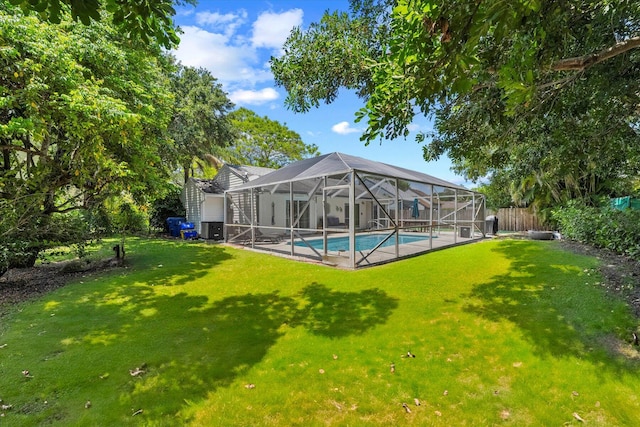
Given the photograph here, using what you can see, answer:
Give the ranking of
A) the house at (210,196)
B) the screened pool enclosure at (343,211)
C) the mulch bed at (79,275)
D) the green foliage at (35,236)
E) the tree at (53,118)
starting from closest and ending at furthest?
1. the mulch bed at (79,275)
2. the tree at (53,118)
3. the green foliage at (35,236)
4. the screened pool enclosure at (343,211)
5. the house at (210,196)

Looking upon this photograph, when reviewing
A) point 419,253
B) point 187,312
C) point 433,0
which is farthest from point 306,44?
point 419,253

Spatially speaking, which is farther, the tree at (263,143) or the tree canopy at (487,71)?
the tree at (263,143)

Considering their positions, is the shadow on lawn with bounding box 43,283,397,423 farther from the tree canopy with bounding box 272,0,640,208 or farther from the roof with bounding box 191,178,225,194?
the roof with bounding box 191,178,225,194

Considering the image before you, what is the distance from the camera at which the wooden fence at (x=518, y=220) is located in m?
18.3

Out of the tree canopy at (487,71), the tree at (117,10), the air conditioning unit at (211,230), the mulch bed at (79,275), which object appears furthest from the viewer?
the air conditioning unit at (211,230)

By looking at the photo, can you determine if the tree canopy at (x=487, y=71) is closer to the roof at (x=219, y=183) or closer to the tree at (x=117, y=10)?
the tree at (x=117, y=10)

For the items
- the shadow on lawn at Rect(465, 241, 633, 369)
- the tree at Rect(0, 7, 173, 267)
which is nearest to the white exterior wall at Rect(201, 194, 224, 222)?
the tree at Rect(0, 7, 173, 267)

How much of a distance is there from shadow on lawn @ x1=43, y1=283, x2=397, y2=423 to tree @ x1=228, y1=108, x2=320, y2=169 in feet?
72.3

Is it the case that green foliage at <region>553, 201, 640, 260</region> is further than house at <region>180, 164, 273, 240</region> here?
No

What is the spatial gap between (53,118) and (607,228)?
13.5m

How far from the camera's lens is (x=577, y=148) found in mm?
6730

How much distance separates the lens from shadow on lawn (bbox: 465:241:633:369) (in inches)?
140

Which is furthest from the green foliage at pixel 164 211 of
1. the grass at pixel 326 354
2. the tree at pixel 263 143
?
the grass at pixel 326 354

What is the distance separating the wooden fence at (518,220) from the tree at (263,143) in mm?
16664
